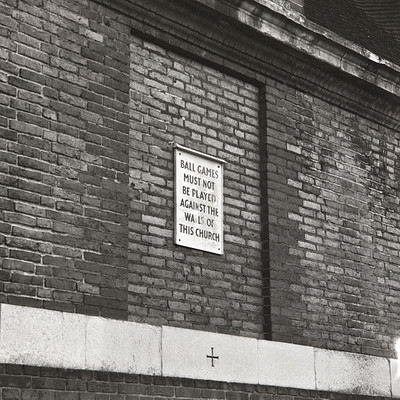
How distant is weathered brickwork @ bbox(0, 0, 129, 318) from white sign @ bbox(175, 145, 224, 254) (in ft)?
2.44

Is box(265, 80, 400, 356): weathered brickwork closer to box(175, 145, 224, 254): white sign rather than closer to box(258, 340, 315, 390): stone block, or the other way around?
box(258, 340, 315, 390): stone block

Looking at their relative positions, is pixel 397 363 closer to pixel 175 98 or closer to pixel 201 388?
pixel 201 388

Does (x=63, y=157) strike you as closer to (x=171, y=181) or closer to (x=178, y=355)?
(x=171, y=181)

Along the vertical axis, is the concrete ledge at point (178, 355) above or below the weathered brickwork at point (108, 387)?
above

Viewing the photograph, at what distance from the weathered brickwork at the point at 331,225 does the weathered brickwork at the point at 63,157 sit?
6.64ft

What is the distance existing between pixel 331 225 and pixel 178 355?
9.18 feet

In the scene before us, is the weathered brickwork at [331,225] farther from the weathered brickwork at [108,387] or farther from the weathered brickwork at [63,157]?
the weathered brickwork at [63,157]

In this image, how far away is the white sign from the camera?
9055 millimetres

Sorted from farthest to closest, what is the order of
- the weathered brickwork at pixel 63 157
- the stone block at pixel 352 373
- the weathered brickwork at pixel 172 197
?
1. the stone block at pixel 352 373
2. the weathered brickwork at pixel 172 197
3. the weathered brickwork at pixel 63 157

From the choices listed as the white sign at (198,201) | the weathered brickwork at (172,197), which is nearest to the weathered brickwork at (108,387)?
the weathered brickwork at (172,197)

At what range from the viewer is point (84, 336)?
25.2 ft

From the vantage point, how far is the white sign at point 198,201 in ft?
29.7

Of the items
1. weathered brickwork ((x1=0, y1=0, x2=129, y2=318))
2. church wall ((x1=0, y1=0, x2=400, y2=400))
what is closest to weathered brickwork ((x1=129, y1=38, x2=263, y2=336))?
church wall ((x1=0, y1=0, x2=400, y2=400))

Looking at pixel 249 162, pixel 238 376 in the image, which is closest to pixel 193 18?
pixel 249 162
